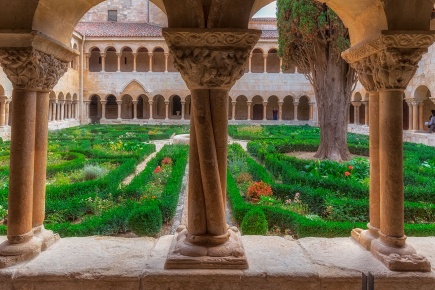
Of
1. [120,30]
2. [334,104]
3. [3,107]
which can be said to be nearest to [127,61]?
[120,30]

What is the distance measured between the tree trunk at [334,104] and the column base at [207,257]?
10.5 meters

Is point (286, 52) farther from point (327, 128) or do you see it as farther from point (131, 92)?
point (131, 92)

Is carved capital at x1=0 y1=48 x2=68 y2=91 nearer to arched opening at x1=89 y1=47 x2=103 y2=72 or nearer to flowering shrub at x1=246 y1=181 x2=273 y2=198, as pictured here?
flowering shrub at x1=246 y1=181 x2=273 y2=198

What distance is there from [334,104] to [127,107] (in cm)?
2580

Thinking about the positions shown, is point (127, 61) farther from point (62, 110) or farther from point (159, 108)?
point (62, 110)

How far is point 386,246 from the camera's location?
3.60 meters

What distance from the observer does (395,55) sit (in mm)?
3578

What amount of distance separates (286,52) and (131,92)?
1989 centimetres

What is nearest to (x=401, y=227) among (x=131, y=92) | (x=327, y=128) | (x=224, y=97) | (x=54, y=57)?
(x=224, y=97)

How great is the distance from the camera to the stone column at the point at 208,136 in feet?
11.1

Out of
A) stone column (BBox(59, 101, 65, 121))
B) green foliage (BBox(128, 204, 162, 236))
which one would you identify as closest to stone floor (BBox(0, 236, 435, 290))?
green foliage (BBox(128, 204, 162, 236))

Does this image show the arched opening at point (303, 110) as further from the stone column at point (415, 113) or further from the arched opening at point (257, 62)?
the stone column at point (415, 113)

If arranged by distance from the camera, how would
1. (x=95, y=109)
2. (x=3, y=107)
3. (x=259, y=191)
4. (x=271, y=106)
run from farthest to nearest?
(x=271, y=106) < (x=95, y=109) < (x=3, y=107) < (x=259, y=191)

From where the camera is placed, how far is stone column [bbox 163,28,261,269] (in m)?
3.38
